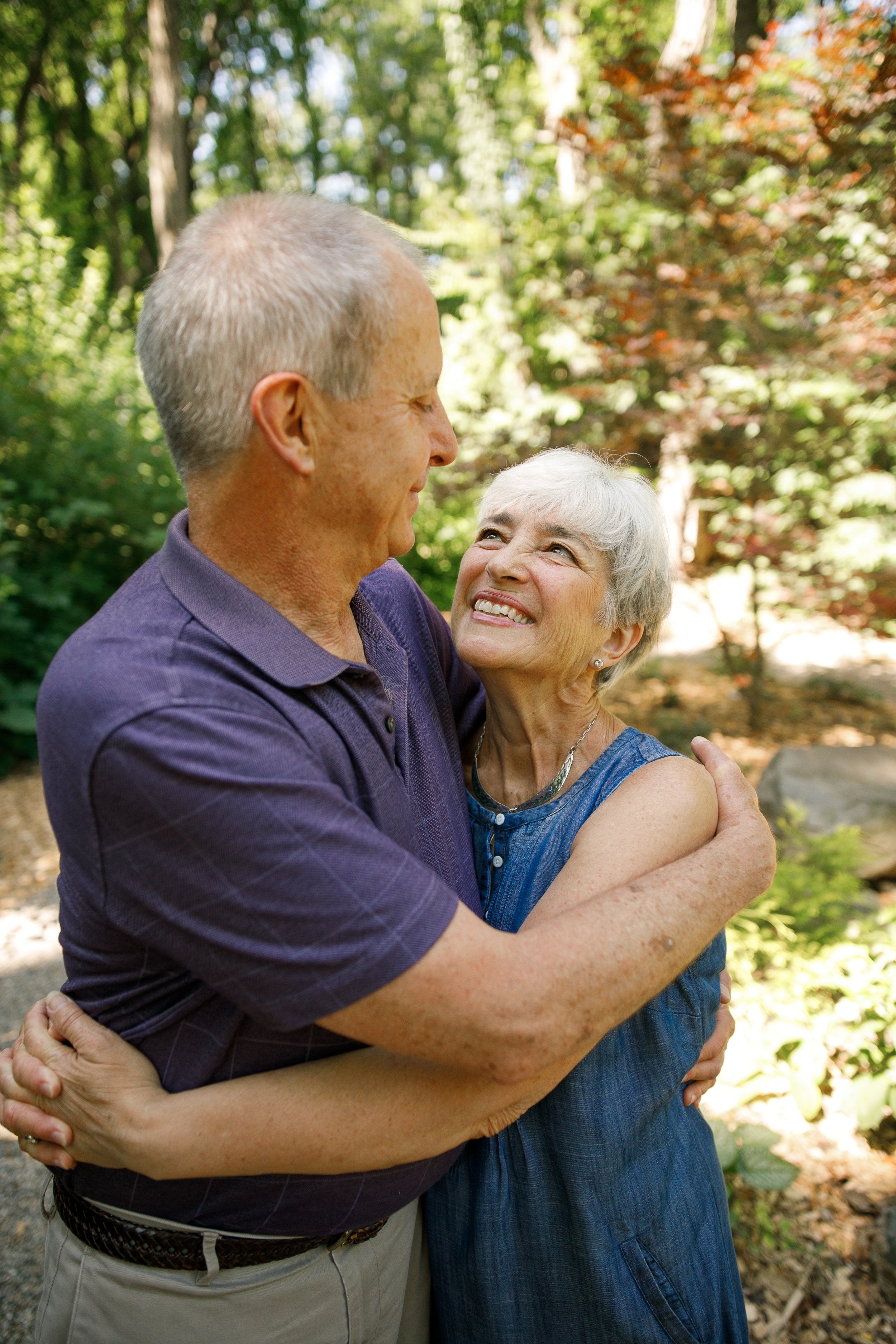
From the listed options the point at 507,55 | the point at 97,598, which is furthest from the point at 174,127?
the point at 507,55

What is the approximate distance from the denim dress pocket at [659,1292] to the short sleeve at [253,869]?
3.10 ft

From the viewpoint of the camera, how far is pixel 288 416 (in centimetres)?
108

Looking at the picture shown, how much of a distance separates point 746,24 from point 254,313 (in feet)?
29.5

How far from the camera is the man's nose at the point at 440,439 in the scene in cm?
130

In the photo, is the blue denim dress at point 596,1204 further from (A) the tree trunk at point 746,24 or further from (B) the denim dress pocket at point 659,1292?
(A) the tree trunk at point 746,24

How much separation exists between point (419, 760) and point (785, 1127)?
2.47 meters

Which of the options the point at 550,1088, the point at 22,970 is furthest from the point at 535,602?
the point at 22,970

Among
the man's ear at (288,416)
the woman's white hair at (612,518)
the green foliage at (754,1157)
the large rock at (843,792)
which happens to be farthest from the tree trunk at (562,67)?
the man's ear at (288,416)

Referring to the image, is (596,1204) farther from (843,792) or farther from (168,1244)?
(843,792)

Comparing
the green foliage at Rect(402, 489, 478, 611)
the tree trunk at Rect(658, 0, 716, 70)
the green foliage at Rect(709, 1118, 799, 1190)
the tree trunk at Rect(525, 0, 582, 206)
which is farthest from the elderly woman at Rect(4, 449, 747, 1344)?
the tree trunk at Rect(525, 0, 582, 206)

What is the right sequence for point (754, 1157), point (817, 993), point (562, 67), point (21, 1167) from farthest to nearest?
point (562, 67) → point (817, 993) → point (21, 1167) → point (754, 1157)

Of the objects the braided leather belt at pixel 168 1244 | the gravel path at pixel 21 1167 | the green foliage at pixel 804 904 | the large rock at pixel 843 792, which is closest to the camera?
the braided leather belt at pixel 168 1244

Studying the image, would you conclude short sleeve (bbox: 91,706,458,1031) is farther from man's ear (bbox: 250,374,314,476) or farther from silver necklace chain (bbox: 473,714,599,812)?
silver necklace chain (bbox: 473,714,599,812)

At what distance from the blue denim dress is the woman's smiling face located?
0.28 meters
